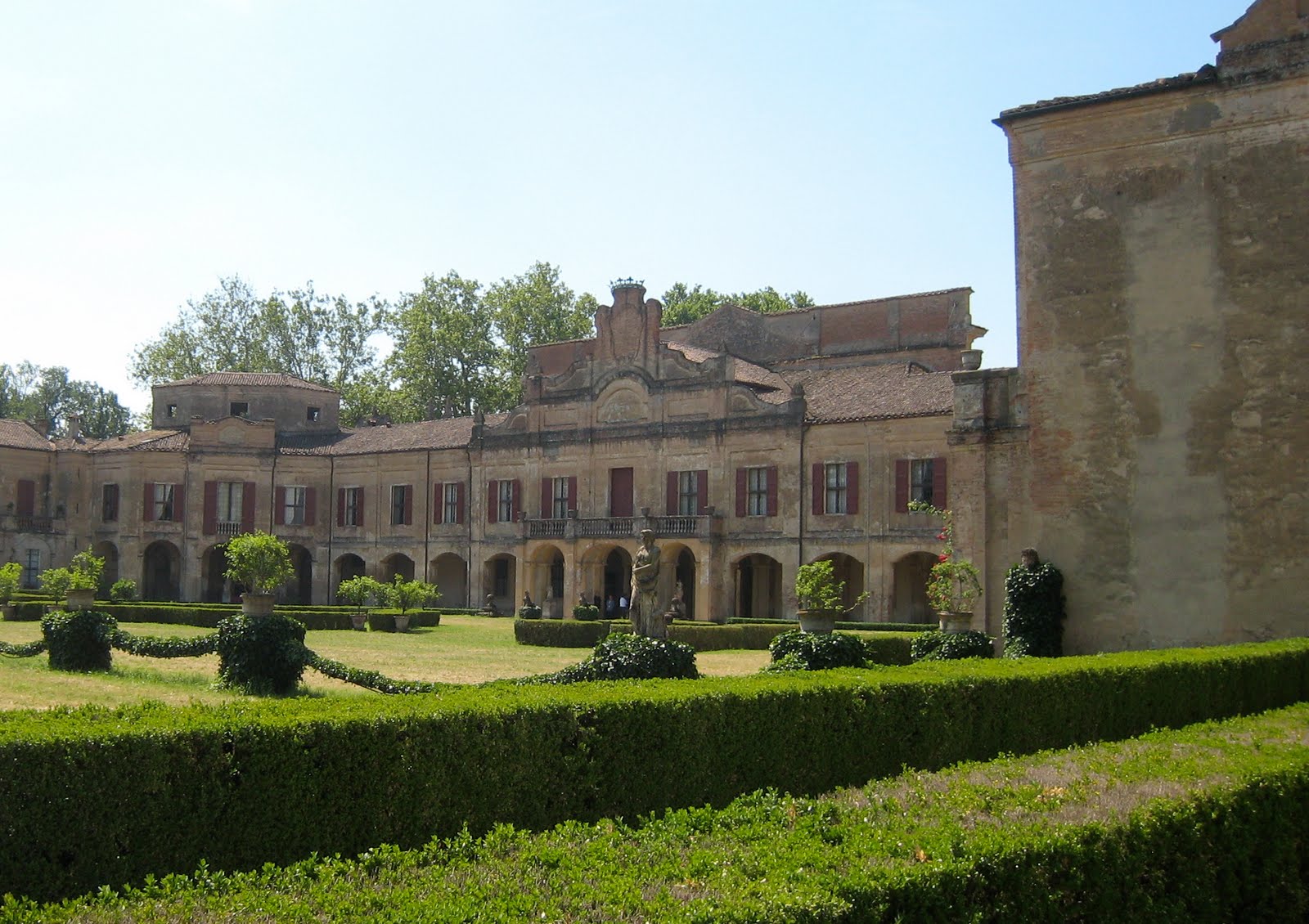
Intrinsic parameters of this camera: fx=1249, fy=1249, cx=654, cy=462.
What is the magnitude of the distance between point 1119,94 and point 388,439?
37.5 metres

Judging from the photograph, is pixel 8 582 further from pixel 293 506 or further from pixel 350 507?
pixel 350 507

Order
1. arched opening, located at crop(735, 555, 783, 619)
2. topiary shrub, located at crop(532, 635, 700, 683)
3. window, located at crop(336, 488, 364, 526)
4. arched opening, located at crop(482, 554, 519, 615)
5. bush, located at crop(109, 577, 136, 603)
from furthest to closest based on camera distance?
window, located at crop(336, 488, 364, 526), arched opening, located at crop(482, 554, 519, 615), bush, located at crop(109, 577, 136, 603), arched opening, located at crop(735, 555, 783, 619), topiary shrub, located at crop(532, 635, 700, 683)

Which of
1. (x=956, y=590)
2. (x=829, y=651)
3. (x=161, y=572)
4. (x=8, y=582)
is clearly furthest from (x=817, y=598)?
(x=161, y=572)

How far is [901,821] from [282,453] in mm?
49000

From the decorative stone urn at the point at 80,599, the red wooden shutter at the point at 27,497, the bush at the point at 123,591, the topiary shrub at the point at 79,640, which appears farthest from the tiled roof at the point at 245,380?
the topiary shrub at the point at 79,640

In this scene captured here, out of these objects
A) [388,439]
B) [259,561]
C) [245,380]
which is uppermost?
[245,380]

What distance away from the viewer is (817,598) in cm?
1938

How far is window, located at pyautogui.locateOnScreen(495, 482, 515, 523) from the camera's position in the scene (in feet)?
155

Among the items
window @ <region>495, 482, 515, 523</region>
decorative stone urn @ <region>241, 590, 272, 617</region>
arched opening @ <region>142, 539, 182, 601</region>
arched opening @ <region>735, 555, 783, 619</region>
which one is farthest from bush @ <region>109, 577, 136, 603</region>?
decorative stone urn @ <region>241, 590, 272, 617</region>

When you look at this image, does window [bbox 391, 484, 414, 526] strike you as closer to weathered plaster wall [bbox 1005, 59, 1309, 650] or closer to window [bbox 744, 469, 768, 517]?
window [bbox 744, 469, 768, 517]

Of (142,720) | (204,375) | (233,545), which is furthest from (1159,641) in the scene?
(204,375)

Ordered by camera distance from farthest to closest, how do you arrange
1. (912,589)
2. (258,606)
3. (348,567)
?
(348,567) → (912,589) → (258,606)

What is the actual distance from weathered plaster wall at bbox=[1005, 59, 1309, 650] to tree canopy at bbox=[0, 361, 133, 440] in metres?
77.4

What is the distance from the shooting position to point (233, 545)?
106 ft
